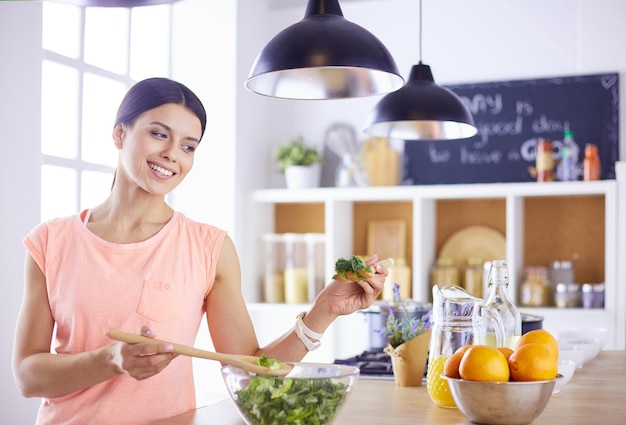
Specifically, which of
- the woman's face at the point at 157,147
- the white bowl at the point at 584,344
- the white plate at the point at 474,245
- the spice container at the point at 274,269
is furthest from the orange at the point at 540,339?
the spice container at the point at 274,269

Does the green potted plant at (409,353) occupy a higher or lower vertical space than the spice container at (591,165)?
lower

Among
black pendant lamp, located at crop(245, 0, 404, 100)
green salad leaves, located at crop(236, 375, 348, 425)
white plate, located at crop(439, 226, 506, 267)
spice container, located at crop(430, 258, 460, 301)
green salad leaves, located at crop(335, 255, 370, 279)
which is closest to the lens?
green salad leaves, located at crop(236, 375, 348, 425)

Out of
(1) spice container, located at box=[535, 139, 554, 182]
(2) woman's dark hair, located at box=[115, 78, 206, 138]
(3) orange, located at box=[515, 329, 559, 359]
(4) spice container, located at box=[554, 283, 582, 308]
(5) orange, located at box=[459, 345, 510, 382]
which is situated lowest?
(4) spice container, located at box=[554, 283, 582, 308]

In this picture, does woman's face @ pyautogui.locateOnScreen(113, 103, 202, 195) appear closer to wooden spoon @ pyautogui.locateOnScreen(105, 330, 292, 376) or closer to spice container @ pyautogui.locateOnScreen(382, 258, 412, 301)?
wooden spoon @ pyautogui.locateOnScreen(105, 330, 292, 376)

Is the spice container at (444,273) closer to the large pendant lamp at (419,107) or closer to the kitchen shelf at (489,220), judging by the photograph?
the kitchen shelf at (489,220)

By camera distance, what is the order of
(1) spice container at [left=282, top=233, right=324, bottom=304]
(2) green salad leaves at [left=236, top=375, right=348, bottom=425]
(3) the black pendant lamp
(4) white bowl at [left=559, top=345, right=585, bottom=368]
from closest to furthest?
1. (2) green salad leaves at [left=236, top=375, right=348, bottom=425]
2. (3) the black pendant lamp
3. (4) white bowl at [left=559, top=345, right=585, bottom=368]
4. (1) spice container at [left=282, top=233, right=324, bottom=304]

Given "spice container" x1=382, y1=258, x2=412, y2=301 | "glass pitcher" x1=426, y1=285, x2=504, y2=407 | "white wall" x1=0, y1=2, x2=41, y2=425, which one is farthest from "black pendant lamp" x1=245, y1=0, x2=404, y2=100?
"spice container" x1=382, y1=258, x2=412, y2=301

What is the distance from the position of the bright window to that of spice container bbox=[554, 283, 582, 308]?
2527 millimetres

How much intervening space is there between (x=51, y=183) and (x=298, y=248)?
1.83 m

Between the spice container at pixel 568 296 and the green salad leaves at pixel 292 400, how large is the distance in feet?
11.5

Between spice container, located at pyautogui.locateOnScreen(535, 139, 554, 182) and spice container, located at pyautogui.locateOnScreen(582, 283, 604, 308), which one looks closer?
spice container, located at pyautogui.locateOnScreen(582, 283, 604, 308)

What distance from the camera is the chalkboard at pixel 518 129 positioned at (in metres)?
4.88

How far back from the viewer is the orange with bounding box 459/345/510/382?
5.48ft

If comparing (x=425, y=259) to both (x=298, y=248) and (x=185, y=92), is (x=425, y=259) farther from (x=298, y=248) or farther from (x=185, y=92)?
(x=185, y=92)
